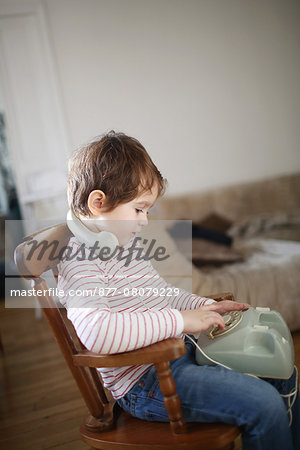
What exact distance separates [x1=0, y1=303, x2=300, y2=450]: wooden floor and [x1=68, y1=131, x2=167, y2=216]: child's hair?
1.04 m

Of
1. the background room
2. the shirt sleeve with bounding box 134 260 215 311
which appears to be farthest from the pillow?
the shirt sleeve with bounding box 134 260 215 311

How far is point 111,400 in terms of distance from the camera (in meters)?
1.08

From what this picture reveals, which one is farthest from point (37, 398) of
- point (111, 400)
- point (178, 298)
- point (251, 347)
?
point (251, 347)

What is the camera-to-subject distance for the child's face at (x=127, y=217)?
3.24 ft

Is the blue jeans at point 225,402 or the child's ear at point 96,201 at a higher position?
the child's ear at point 96,201

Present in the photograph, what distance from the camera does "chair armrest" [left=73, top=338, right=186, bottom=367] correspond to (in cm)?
81

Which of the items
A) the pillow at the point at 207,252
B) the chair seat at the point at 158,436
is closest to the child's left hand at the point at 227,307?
the chair seat at the point at 158,436

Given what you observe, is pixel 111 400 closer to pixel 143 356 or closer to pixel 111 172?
pixel 143 356

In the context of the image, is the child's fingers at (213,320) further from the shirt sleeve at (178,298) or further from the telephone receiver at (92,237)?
the telephone receiver at (92,237)

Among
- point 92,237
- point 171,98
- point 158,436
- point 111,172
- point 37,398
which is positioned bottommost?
point 37,398

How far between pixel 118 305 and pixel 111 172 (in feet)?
1.08

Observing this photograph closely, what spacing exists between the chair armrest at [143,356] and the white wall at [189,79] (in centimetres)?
294

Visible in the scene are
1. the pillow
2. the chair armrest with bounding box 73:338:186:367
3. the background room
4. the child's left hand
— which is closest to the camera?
the chair armrest with bounding box 73:338:186:367

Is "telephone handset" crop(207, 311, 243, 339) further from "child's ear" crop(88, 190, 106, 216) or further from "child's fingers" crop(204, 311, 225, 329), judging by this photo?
"child's ear" crop(88, 190, 106, 216)
